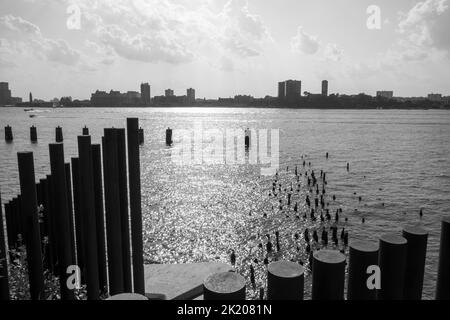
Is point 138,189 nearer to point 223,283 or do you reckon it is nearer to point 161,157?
point 223,283

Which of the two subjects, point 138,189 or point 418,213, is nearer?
point 138,189

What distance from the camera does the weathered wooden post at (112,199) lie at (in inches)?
282

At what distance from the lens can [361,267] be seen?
4.95 meters

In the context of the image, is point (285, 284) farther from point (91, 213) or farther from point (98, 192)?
point (98, 192)

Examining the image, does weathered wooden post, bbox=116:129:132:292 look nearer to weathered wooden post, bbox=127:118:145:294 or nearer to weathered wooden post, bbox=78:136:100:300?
weathered wooden post, bbox=127:118:145:294

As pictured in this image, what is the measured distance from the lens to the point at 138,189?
25.4 feet

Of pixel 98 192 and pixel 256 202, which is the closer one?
pixel 98 192

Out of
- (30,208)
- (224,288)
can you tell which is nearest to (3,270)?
(30,208)

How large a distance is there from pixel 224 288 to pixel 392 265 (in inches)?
112

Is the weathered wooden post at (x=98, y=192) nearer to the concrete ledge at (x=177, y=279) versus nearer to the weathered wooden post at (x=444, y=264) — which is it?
the concrete ledge at (x=177, y=279)

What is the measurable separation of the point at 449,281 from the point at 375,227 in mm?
25661

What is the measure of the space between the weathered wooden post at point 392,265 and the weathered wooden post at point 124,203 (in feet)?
16.2

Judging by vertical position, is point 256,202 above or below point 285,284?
below
